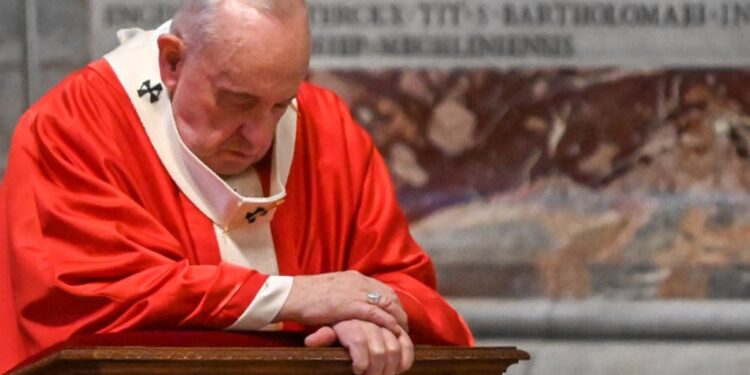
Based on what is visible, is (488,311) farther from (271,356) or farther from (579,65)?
(271,356)

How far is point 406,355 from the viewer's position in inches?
124

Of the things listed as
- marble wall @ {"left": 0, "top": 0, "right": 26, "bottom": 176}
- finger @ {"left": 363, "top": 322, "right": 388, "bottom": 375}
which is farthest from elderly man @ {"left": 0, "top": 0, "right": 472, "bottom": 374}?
marble wall @ {"left": 0, "top": 0, "right": 26, "bottom": 176}

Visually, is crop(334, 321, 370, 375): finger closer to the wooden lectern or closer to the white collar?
the wooden lectern

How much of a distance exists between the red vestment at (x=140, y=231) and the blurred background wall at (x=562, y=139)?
1.40m

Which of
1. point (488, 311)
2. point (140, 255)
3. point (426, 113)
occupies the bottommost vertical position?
point (488, 311)

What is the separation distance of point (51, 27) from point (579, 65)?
1.45 metres

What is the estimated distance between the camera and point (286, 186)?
369 cm

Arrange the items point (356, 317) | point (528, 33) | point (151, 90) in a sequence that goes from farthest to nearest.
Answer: point (528, 33)
point (151, 90)
point (356, 317)

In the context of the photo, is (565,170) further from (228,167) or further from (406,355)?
(406,355)

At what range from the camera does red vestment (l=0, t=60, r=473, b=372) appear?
3.29m

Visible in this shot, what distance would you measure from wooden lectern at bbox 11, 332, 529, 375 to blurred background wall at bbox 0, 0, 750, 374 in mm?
2045

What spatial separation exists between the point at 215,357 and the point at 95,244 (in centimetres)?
55

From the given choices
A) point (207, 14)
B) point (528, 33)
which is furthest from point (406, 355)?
point (528, 33)

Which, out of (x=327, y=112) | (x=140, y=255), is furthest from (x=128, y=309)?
(x=327, y=112)
